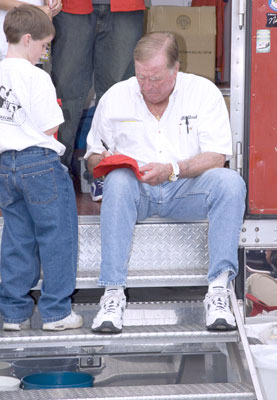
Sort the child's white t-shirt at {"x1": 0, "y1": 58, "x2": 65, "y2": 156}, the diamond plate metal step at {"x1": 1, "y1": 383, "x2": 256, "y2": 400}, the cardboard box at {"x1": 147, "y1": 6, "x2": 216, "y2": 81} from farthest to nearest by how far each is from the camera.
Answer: the cardboard box at {"x1": 147, "y1": 6, "x2": 216, "y2": 81}
the child's white t-shirt at {"x1": 0, "y1": 58, "x2": 65, "y2": 156}
the diamond plate metal step at {"x1": 1, "y1": 383, "x2": 256, "y2": 400}

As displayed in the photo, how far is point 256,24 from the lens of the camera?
10.4 ft

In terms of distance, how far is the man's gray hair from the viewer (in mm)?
3066

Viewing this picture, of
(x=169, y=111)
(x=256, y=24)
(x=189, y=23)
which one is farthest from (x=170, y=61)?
(x=189, y=23)

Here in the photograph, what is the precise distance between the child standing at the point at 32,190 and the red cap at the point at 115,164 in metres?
0.20

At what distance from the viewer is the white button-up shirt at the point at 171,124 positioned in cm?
315

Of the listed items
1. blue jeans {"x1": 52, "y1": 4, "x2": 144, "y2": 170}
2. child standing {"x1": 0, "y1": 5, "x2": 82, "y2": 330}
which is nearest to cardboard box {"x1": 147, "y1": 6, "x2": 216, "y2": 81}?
blue jeans {"x1": 52, "y1": 4, "x2": 144, "y2": 170}

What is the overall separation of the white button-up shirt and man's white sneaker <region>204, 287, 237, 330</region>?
2.32ft

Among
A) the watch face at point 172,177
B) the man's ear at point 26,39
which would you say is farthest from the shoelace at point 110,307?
the man's ear at point 26,39

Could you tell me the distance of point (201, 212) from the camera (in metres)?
3.06

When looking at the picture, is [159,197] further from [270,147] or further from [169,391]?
[169,391]

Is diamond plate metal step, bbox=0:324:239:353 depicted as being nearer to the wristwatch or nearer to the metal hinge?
the wristwatch

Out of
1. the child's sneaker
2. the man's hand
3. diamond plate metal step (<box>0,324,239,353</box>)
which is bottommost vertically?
diamond plate metal step (<box>0,324,239,353</box>)

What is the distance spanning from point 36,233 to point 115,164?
47cm

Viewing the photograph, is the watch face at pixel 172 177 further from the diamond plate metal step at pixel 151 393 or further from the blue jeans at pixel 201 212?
the diamond plate metal step at pixel 151 393
